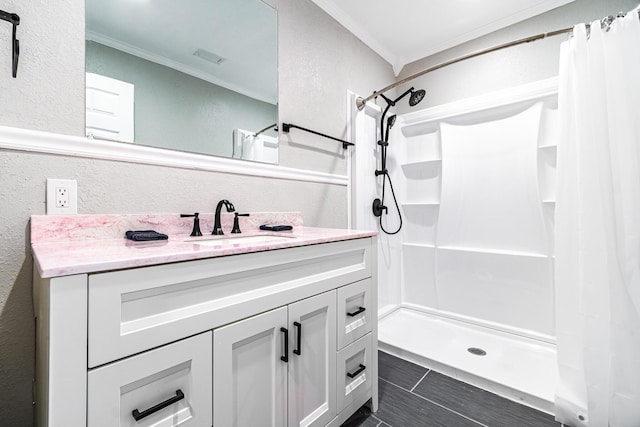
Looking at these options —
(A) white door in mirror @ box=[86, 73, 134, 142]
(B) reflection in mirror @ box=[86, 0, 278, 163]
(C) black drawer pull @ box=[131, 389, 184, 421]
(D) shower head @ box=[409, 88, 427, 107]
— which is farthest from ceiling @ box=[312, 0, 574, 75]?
(C) black drawer pull @ box=[131, 389, 184, 421]

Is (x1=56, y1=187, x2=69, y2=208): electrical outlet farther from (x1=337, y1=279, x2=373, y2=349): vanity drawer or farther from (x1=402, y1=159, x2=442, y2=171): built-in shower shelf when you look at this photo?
(x1=402, y1=159, x2=442, y2=171): built-in shower shelf

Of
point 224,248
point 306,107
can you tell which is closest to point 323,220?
point 306,107

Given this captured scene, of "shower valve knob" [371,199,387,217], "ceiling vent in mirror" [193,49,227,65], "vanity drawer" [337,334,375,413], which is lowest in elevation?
"vanity drawer" [337,334,375,413]

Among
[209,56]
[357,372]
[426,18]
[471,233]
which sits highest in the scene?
[426,18]

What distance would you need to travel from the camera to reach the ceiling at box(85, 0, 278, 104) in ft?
3.75

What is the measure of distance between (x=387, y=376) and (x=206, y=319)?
55.8 inches

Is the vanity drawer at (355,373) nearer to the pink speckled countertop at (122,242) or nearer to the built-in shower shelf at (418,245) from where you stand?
the pink speckled countertop at (122,242)

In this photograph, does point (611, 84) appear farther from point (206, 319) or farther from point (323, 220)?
point (206, 319)

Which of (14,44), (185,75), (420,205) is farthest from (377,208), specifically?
(14,44)

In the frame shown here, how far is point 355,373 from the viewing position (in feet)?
4.22

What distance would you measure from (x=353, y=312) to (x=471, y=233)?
1.62 m

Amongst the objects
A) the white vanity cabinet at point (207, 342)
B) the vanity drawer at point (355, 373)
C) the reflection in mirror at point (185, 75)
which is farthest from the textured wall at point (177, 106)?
the vanity drawer at point (355, 373)

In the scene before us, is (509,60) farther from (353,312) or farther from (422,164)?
(353,312)

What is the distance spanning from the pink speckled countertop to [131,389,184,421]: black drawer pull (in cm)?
34
